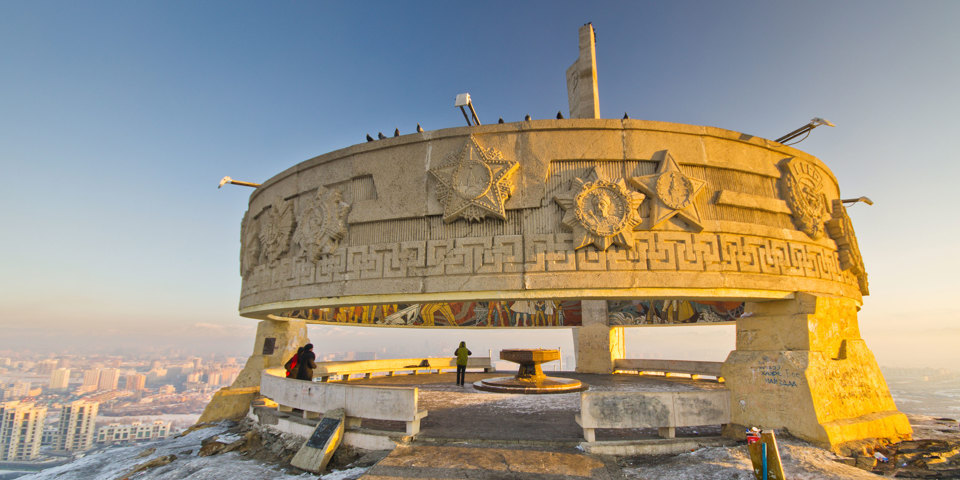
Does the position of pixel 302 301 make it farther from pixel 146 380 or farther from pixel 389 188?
pixel 146 380

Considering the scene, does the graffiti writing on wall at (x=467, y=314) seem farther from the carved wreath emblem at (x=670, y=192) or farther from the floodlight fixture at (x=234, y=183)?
the carved wreath emblem at (x=670, y=192)

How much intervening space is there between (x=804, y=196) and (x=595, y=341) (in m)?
11.2

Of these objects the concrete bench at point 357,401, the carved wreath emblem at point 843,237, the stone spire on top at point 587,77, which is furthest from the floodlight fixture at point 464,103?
the carved wreath emblem at point 843,237

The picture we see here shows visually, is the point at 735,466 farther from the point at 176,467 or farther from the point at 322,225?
the point at 322,225

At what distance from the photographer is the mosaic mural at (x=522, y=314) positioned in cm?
1903

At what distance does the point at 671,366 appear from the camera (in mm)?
16906

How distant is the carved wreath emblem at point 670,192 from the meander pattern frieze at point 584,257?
1.14 ft

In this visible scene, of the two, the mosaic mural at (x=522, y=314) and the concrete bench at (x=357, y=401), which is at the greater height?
the mosaic mural at (x=522, y=314)

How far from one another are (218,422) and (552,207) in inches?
435

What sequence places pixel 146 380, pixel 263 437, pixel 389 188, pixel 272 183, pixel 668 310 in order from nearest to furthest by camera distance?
1. pixel 263 437
2. pixel 389 188
3. pixel 272 183
4. pixel 668 310
5. pixel 146 380

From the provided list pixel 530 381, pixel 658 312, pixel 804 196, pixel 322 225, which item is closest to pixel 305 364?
pixel 322 225

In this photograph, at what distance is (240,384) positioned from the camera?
567 inches

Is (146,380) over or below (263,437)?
below

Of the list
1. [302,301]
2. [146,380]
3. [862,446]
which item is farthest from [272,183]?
[146,380]
